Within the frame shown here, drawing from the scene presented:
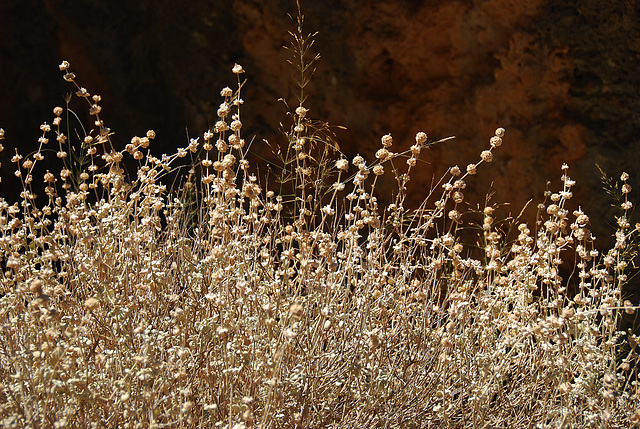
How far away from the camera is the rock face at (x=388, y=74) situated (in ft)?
10.7

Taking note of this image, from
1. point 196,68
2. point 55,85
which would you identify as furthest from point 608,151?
point 55,85

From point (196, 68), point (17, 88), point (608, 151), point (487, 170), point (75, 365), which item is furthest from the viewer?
point (17, 88)

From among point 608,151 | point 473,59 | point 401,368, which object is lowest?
point 401,368

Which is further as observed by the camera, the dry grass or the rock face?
the rock face

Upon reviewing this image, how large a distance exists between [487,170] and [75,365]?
2.32 m

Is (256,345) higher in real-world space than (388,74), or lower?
lower

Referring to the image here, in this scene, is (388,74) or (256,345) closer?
(256,345)

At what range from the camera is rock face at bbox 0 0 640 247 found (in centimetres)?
325

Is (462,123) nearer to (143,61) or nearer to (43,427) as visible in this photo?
(143,61)

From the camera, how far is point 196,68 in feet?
13.1

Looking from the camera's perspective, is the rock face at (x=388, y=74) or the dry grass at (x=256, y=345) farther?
the rock face at (x=388, y=74)

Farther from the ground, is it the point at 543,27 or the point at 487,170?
the point at 543,27

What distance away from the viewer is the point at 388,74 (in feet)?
11.8

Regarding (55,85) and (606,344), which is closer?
(606,344)
